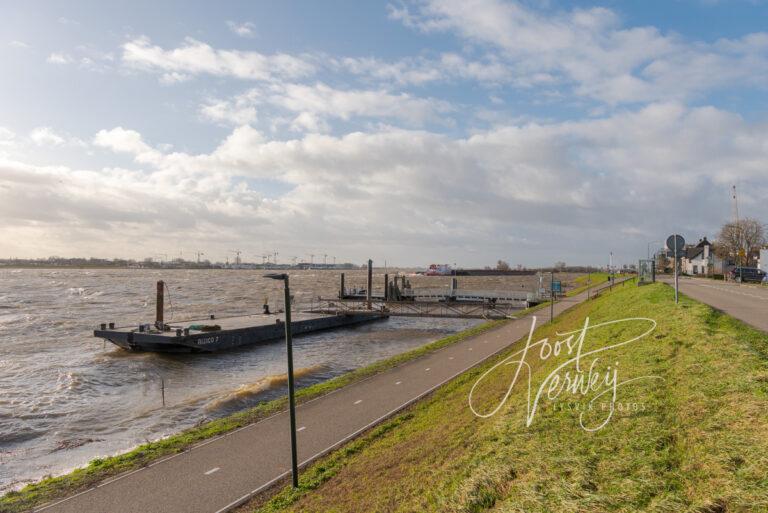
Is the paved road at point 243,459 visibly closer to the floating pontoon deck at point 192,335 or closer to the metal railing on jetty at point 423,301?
the floating pontoon deck at point 192,335

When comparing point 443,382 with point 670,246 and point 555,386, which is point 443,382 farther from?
point 670,246

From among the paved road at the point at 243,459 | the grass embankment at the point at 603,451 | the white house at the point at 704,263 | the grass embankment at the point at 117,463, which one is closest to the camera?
the grass embankment at the point at 603,451

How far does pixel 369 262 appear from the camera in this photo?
214 feet

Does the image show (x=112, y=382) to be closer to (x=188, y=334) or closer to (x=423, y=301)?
(x=188, y=334)

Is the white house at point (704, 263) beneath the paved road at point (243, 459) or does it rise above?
above

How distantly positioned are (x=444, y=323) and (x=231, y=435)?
46184 mm

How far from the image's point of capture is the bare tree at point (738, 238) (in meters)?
91.8

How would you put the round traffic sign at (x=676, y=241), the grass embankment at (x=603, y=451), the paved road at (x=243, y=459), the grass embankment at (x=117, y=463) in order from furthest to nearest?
the round traffic sign at (x=676, y=241)
the grass embankment at (x=117, y=463)
the paved road at (x=243, y=459)
the grass embankment at (x=603, y=451)

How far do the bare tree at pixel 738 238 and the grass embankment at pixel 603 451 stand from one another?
315ft

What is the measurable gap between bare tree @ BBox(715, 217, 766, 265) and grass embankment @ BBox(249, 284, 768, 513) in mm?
95999

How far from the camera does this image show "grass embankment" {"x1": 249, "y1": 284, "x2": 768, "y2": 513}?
23.1 feet

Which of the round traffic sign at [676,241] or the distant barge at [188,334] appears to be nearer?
the round traffic sign at [676,241]

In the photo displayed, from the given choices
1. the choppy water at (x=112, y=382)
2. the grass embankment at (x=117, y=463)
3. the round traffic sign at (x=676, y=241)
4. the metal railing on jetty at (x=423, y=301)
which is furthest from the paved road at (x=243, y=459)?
the metal railing on jetty at (x=423, y=301)

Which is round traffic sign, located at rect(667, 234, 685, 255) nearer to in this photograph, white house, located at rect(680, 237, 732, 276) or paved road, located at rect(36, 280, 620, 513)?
paved road, located at rect(36, 280, 620, 513)
